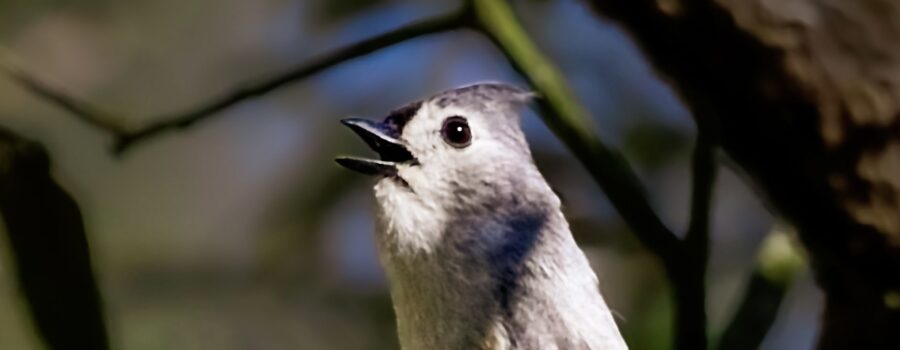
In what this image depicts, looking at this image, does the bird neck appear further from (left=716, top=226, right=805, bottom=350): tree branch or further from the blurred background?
the blurred background

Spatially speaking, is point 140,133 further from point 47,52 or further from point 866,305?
point 47,52

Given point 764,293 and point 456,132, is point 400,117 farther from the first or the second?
point 764,293

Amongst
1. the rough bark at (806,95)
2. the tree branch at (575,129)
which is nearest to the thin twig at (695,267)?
the tree branch at (575,129)

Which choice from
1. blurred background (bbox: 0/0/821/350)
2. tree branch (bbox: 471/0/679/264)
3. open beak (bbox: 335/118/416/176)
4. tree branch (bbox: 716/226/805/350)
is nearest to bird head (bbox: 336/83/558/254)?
open beak (bbox: 335/118/416/176)

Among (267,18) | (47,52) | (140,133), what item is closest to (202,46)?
(267,18)

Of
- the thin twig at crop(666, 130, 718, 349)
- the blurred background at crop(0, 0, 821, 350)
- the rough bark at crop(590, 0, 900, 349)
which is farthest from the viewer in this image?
the blurred background at crop(0, 0, 821, 350)

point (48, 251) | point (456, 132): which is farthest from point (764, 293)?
point (48, 251)
